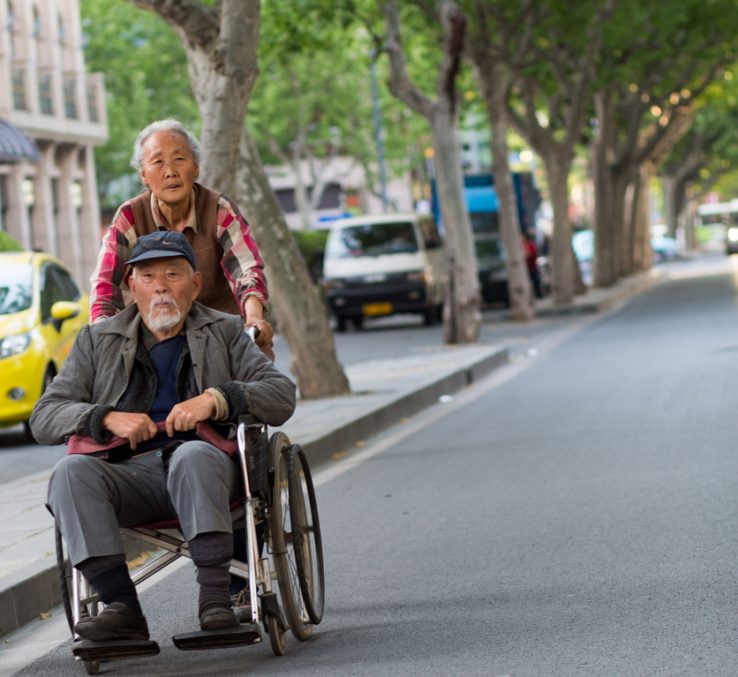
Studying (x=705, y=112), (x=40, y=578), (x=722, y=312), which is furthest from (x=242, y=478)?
(x=705, y=112)

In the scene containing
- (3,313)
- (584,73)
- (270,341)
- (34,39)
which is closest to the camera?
(270,341)

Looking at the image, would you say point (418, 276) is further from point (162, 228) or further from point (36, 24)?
point (162, 228)

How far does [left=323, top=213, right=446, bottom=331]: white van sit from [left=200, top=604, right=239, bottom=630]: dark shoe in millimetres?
27144

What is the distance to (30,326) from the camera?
1514 cm

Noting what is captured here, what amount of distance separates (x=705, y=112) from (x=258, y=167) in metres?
55.4

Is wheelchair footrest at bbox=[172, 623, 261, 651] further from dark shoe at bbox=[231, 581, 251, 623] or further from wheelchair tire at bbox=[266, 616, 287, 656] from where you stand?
dark shoe at bbox=[231, 581, 251, 623]

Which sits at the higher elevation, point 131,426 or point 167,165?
point 167,165

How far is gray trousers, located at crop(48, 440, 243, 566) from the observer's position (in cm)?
553

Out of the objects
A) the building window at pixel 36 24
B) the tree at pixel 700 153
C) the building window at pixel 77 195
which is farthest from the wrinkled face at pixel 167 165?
the tree at pixel 700 153

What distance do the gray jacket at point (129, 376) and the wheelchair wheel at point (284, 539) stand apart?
0.13 metres

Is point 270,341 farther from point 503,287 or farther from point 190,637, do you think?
point 503,287

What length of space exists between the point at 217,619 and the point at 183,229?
6.24ft

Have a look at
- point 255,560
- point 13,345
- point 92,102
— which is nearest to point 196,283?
point 255,560

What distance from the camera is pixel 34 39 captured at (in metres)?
45.2
